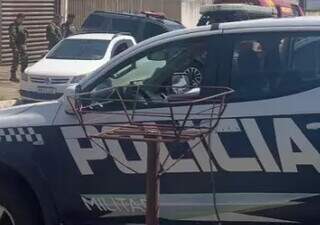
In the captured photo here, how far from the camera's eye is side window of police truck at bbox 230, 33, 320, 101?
4754 millimetres

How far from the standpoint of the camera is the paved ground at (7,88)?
54.6 feet

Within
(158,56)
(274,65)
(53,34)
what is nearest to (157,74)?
(158,56)

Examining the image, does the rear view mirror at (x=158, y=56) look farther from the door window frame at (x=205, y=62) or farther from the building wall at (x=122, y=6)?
the building wall at (x=122, y=6)

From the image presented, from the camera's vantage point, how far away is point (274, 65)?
15.9 feet

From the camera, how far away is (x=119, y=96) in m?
4.87

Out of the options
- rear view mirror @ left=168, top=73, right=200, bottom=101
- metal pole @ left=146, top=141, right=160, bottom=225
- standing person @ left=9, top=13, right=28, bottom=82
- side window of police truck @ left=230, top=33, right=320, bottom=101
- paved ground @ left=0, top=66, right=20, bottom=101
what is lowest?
paved ground @ left=0, top=66, right=20, bottom=101

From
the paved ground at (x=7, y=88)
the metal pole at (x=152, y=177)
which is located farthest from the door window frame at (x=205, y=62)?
the paved ground at (x=7, y=88)

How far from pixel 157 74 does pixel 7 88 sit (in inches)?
533

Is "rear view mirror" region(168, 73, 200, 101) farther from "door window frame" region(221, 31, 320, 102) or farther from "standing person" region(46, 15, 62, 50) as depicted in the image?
"standing person" region(46, 15, 62, 50)

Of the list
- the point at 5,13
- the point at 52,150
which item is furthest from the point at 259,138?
the point at 5,13

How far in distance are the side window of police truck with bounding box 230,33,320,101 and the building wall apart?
24.6 meters

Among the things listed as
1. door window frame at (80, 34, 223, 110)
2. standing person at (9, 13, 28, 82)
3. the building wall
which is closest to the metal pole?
door window frame at (80, 34, 223, 110)

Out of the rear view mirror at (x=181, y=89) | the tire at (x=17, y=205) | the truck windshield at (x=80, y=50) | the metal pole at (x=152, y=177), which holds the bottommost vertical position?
the truck windshield at (x=80, y=50)

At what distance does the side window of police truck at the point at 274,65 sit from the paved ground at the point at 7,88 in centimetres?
1167
